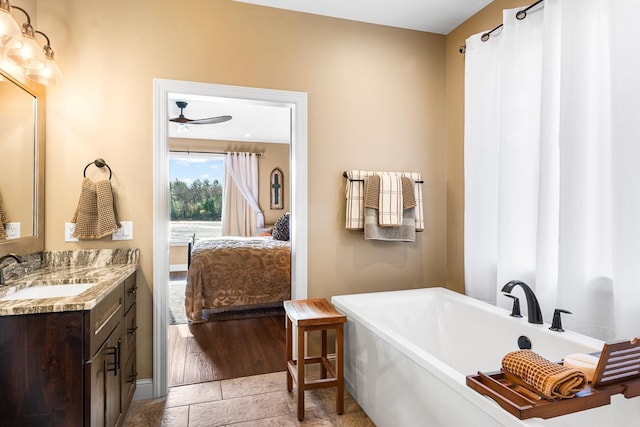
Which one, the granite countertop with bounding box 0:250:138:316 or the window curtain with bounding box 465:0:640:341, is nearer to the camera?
the granite countertop with bounding box 0:250:138:316

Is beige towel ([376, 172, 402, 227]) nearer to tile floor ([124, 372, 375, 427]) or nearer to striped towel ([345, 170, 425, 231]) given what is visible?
striped towel ([345, 170, 425, 231])

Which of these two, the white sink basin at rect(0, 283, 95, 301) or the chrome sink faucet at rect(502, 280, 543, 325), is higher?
the white sink basin at rect(0, 283, 95, 301)

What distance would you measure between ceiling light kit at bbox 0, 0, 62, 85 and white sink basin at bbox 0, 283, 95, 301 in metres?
1.13

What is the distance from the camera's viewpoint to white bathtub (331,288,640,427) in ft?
4.43

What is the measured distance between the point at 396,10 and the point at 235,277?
3.11 m

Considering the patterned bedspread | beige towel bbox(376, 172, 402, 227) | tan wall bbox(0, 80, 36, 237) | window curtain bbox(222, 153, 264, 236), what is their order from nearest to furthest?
tan wall bbox(0, 80, 36, 237) < beige towel bbox(376, 172, 402, 227) < the patterned bedspread < window curtain bbox(222, 153, 264, 236)

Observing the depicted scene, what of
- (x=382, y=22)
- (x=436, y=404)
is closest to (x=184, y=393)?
(x=436, y=404)

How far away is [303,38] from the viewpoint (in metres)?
2.75

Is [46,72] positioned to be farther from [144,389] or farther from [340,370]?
[340,370]

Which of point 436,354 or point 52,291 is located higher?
point 52,291

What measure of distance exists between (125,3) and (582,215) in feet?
10.0

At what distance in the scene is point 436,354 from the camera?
2.46m

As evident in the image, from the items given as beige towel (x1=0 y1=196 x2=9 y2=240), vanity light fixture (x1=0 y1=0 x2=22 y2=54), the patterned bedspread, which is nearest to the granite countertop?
beige towel (x1=0 y1=196 x2=9 y2=240)

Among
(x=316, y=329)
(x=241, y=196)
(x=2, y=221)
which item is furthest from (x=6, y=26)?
(x=241, y=196)
